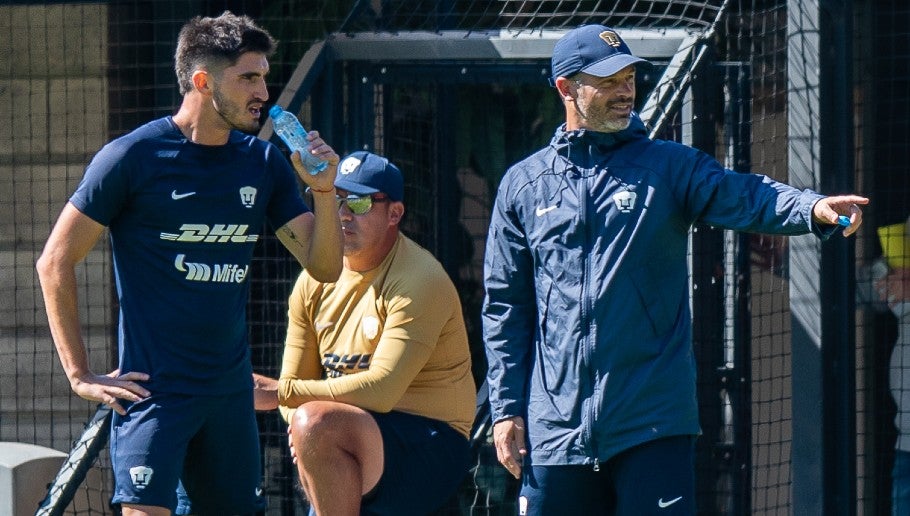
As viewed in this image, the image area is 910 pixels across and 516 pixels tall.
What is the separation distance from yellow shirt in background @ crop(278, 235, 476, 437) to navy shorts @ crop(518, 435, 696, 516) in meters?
0.96

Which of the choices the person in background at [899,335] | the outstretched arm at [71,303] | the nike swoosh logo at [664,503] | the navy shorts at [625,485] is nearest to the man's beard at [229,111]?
the outstretched arm at [71,303]

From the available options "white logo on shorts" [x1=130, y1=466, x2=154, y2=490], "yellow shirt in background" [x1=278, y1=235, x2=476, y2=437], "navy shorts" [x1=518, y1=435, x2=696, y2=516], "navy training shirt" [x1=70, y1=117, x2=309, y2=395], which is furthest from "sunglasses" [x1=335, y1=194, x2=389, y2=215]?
"navy shorts" [x1=518, y1=435, x2=696, y2=516]

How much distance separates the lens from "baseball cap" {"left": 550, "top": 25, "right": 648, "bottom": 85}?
4156 millimetres

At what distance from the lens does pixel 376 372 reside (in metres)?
4.98

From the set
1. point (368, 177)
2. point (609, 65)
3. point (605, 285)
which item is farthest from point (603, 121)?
point (368, 177)

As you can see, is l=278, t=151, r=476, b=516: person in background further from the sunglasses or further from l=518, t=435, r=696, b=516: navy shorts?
l=518, t=435, r=696, b=516: navy shorts

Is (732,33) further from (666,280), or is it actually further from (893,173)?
(666,280)

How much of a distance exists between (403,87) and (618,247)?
2.46 metres

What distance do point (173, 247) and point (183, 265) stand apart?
6 centimetres

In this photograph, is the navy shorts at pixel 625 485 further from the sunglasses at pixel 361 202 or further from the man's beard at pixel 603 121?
the sunglasses at pixel 361 202

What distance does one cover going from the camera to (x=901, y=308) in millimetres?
6238

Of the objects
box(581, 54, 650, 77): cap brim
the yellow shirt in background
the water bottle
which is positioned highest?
box(581, 54, 650, 77): cap brim

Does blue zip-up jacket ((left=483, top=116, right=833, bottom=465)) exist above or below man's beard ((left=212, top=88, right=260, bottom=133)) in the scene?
below

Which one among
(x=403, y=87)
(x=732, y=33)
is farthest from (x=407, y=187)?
(x=732, y=33)
